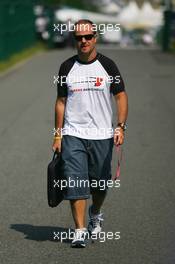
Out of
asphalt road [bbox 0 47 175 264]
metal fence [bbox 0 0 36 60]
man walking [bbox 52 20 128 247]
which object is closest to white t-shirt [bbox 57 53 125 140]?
man walking [bbox 52 20 128 247]

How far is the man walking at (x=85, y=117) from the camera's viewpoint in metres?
6.73

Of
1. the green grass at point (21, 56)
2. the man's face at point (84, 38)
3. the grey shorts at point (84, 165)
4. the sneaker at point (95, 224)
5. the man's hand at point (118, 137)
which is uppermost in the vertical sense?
the man's face at point (84, 38)

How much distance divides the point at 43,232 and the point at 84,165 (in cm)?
94

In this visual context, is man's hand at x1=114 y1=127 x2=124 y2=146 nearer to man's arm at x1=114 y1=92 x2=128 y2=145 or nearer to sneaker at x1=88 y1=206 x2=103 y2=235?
man's arm at x1=114 y1=92 x2=128 y2=145

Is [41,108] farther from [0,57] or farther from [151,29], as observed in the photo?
[151,29]

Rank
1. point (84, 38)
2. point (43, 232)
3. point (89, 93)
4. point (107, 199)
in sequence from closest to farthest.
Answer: point (84, 38) → point (89, 93) → point (43, 232) → point (107, 199)

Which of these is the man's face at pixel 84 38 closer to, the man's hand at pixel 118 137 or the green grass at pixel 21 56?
the man's hand at pixel 118 137

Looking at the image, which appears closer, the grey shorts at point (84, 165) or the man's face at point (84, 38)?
the man's face at point (84, 38)

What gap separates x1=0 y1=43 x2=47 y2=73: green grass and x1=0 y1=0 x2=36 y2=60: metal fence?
19 cm

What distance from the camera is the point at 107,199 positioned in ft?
30.1

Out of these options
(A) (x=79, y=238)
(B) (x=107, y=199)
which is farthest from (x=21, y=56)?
(A) (x=79, y=238)

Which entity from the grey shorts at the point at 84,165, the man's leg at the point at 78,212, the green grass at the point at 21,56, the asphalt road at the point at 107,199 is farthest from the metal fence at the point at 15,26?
the man's leg at the point at 78,212

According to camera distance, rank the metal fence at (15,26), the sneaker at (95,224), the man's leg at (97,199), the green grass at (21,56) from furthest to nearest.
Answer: the metal fence at (15,26), the green grass at (21,56), the sneaker at (95,224), the man's leg at (97,199)

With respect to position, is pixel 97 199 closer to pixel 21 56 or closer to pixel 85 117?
pixel 85 117
